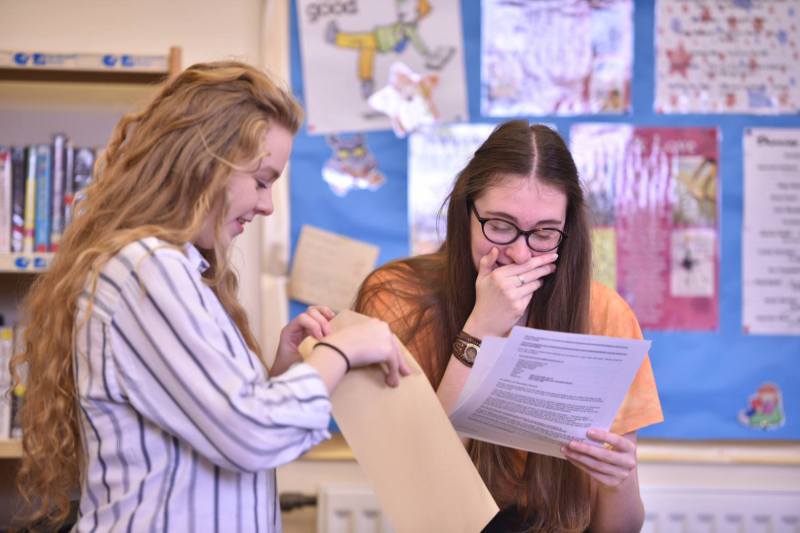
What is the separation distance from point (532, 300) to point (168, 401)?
748mm

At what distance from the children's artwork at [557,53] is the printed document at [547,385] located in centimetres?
102

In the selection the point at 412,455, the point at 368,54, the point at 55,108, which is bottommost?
the point at 412,455

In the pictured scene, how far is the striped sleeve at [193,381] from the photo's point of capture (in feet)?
2.90

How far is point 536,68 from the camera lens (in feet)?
6.77

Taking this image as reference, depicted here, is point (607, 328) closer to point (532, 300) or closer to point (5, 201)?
point (532, 300)

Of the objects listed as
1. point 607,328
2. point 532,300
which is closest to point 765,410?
point 607,328

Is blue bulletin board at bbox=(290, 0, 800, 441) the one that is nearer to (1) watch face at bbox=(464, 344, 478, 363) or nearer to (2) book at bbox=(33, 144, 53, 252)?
(2) book at bbox=(33, 144, 53, 252)

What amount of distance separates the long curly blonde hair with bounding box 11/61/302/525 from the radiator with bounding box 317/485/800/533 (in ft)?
3.43

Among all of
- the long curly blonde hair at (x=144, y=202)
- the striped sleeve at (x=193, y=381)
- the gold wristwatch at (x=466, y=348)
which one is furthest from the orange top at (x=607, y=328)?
the striped sleeve at (x=193, y=381)

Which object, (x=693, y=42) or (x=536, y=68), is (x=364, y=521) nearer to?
(x=536, y=68)

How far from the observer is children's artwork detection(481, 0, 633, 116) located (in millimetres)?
2062

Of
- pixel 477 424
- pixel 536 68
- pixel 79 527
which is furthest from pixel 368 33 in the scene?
pixel 79 527

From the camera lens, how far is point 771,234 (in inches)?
81.7

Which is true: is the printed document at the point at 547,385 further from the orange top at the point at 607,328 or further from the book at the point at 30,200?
the book at the point at 30,200
